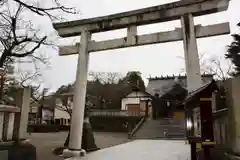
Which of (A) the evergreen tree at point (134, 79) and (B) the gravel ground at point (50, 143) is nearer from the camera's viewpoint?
(B) the gravel ground at point (50, 143)

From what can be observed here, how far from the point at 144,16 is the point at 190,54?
2426mm

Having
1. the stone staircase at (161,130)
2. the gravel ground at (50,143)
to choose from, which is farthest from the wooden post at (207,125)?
the stone staircase at (161,130)

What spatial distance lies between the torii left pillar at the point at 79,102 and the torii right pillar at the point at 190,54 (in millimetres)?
4061

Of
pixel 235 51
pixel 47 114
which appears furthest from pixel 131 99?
pixel 235 51

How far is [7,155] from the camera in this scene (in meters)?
4.99

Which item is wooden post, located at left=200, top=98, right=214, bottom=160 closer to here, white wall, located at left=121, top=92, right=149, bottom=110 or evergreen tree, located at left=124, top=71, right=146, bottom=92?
white wall, located at left=121, top=92, right=149, bottom=110

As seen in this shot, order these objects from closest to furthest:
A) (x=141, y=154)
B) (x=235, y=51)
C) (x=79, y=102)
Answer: (x=79, y=102) → (x=141, y=154) → (x=235, y=51)

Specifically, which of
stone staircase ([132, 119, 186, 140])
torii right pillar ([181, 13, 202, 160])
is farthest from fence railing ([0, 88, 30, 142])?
stone staircase ([132, 119, 186, 140])

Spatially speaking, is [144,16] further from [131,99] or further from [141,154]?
[131,99]

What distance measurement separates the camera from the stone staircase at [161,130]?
69.6ft

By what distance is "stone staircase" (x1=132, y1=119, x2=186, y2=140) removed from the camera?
21203 millimetres

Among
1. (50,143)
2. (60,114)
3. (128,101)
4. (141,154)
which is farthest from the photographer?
(60,114)

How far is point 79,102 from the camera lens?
8.88 meters

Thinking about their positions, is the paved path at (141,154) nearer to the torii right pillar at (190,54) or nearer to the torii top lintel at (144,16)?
the torii right pillar at (190,54)
